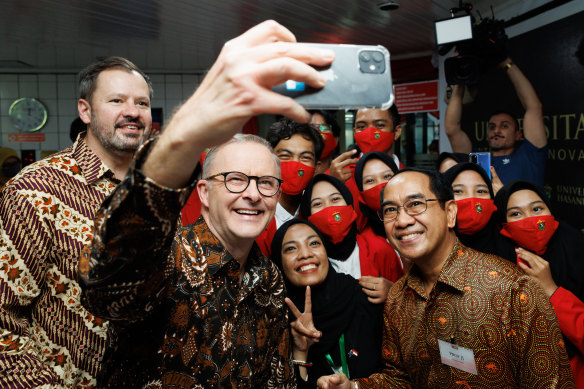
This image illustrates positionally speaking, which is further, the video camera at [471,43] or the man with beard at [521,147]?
the video camera at [471,43]

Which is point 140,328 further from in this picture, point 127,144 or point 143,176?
point 127,144

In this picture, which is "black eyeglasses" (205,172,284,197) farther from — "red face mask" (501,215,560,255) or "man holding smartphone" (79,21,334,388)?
"red face mask" (501,215,560,255)

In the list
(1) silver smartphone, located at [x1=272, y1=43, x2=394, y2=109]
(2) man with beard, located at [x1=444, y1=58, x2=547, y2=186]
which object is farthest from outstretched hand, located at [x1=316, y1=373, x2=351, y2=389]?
(2) man with beard, located at [x1=444, y1=58, x2=547, y2=186]

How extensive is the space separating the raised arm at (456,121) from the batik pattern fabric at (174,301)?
3615 millimetres

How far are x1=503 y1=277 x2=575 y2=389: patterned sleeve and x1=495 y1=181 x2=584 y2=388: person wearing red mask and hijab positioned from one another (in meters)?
0.50

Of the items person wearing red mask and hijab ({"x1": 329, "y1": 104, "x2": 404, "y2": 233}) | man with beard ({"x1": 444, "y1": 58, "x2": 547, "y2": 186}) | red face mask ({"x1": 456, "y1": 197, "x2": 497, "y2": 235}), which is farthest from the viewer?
man with beard ({"x1": 444, "y1": 58, "x2": 547, "y2": 186})

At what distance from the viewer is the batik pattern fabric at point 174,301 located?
2.38 feet

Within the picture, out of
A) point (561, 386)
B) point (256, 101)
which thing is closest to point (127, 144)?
point (256, 101)

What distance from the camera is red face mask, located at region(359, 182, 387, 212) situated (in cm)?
259

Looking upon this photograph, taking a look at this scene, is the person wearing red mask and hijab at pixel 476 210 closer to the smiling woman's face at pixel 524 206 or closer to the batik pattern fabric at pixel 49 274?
the smiling woman's face at pixel 524 206

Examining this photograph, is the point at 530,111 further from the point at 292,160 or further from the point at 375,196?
the point at 292,160

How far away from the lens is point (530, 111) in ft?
12.5

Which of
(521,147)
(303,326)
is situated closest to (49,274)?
(303,326)

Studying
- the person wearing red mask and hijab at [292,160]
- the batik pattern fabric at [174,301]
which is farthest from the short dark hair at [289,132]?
the batik pattern fabric at [174,301]
